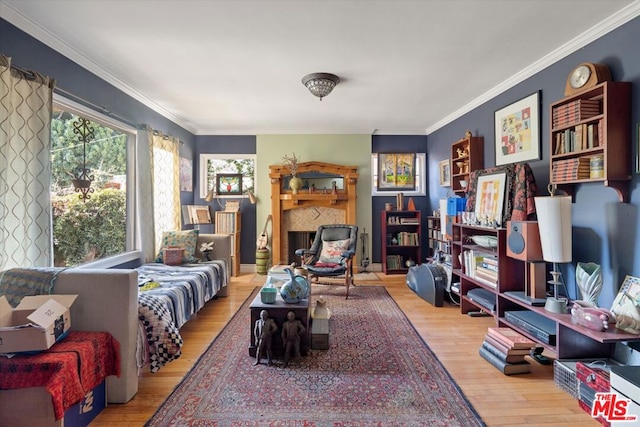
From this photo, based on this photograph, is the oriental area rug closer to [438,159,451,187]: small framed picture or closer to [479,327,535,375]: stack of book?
[479,327,535,375]: stack of book

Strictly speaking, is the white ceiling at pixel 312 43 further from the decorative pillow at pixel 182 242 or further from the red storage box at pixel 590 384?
the red storage box at pixel 590 384

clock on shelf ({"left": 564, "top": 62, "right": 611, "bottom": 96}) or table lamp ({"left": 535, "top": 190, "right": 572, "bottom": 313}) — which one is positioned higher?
clock on shelf ({"left": 564, "top": 62, "right": 611, "bottom": 96})

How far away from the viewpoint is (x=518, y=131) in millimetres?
3320

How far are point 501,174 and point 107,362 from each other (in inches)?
140

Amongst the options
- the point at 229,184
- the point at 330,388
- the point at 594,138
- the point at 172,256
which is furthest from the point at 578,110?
the point at 229,184

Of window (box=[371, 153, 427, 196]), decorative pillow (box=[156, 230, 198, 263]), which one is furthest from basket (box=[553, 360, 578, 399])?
window (box=[371, 153, 427, 196])

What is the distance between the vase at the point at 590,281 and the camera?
Answer: 2234mm

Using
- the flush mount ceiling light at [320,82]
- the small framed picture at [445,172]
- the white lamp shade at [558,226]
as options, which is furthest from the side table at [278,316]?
the small framed picture at [445,172]

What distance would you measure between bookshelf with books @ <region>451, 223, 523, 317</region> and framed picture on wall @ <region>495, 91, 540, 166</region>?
33.0 inches

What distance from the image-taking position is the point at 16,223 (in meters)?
2.17

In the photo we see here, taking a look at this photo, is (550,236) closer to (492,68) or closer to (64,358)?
(492,68)

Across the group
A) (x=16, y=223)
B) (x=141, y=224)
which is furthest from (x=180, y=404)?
(x=141, y=224)

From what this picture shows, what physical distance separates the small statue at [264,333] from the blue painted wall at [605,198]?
251 centimetres

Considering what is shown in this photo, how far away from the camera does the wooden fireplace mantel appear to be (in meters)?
5.51
